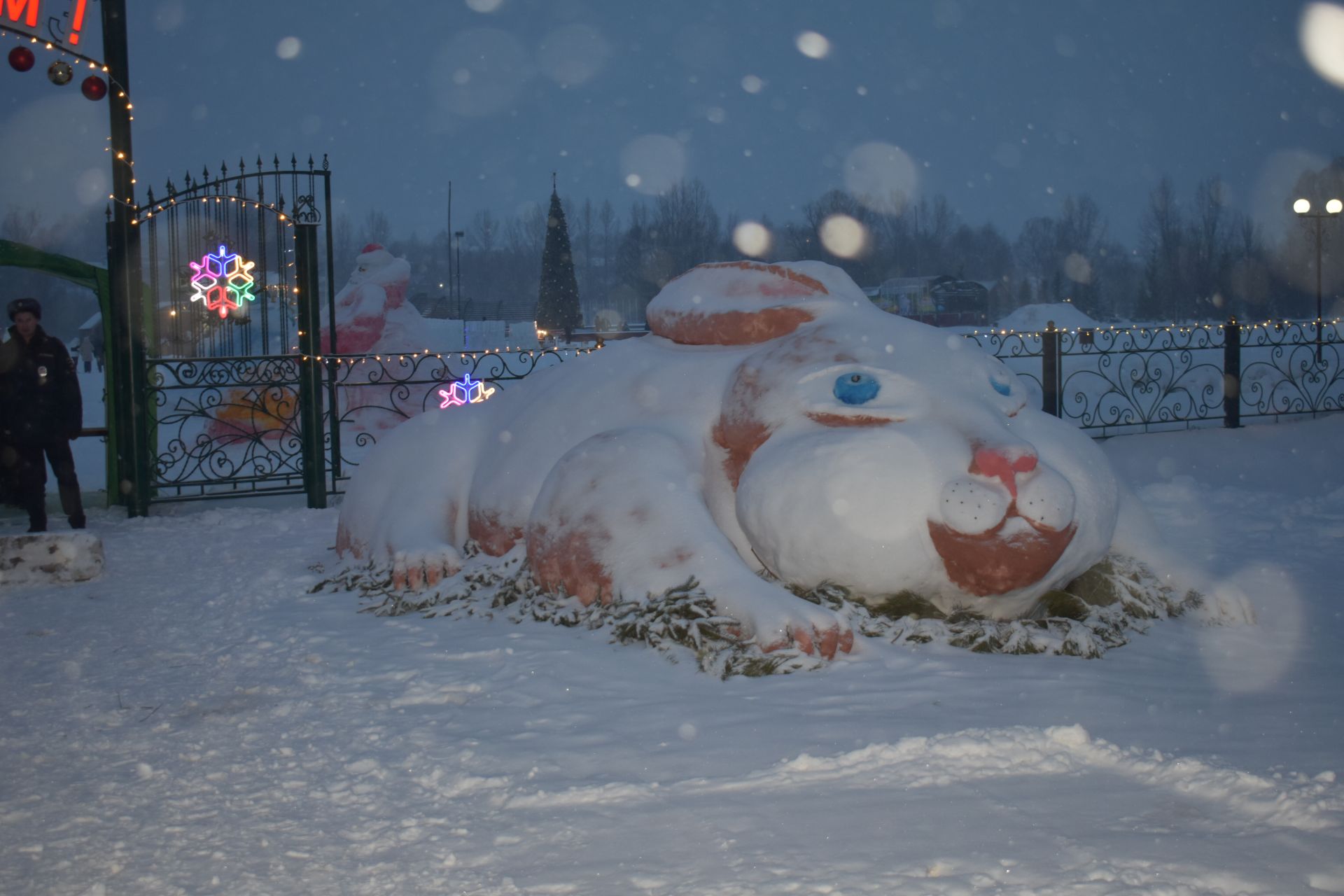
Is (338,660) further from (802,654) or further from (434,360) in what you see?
(434,360)

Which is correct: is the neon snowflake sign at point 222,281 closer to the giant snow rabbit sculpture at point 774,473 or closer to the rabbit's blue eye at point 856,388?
the giant snow rabbit sculpture at point 774,473

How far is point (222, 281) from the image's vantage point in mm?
12141

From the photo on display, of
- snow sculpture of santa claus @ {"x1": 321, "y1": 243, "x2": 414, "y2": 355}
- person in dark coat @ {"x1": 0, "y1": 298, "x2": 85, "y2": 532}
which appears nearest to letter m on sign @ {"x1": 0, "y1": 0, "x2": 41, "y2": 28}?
person in dark coat @ {"x1": 0, "y1": 298, "x2": 85, "y2": 532}

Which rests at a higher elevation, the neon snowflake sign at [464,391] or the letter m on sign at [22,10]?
the letter m on sign at [22,10]

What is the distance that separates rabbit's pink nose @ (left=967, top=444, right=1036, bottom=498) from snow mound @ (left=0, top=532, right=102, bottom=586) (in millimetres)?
5375

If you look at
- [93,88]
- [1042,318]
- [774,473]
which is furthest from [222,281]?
[1042,318]

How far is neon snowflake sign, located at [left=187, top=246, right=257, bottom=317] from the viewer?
39.7 ft

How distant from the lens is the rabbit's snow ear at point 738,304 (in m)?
5.53

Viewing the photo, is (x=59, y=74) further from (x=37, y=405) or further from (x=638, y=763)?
(x=638, y=763)

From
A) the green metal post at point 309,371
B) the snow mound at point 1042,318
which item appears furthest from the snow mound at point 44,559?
the snow mound at point 1042,318

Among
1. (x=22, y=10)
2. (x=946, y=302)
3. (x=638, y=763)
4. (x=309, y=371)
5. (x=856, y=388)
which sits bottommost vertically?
(x=638, y=763)

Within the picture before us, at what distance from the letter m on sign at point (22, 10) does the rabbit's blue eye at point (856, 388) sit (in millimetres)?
7125

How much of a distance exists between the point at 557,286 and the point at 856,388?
26.6 metres

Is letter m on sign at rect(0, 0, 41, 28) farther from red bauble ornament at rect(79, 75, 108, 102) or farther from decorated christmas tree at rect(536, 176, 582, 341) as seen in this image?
decorated christmas tree at rect(536, 176, 582, 341)
